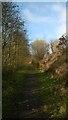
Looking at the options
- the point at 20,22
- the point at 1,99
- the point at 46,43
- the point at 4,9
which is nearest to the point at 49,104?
the point at 1,99

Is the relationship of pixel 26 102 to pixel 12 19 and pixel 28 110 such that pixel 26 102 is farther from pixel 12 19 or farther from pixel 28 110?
pixel 12 19

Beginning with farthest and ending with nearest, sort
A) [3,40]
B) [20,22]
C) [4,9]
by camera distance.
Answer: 1. [20,22]
2. [3,40]
3. [4,9]

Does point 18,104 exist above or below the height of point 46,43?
below

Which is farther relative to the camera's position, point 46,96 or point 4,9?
point 4,9

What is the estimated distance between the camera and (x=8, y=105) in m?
13.3

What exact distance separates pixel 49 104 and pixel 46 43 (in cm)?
7777

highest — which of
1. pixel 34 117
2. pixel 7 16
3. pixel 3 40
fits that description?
pixel 7 16

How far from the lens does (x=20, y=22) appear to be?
23.7 metres

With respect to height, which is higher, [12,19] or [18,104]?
[12,19]

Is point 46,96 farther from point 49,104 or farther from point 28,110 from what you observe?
point 28,110

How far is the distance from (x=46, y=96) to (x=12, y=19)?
7.45 m

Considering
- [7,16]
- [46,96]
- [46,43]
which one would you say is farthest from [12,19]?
[46,43]

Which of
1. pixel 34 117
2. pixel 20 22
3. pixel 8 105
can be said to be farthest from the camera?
pixel 20 22

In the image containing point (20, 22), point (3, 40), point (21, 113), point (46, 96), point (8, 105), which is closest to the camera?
point (21, 113)
